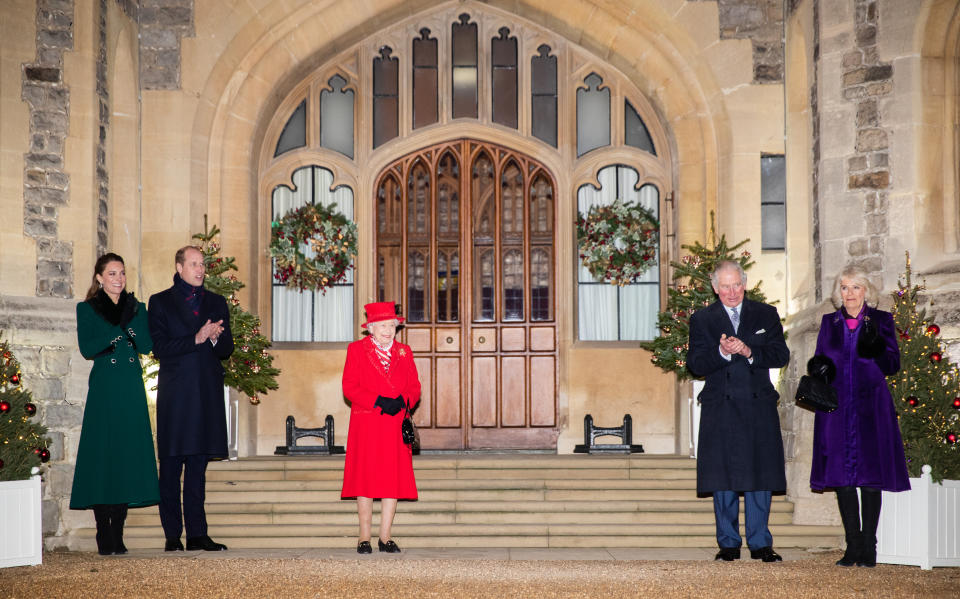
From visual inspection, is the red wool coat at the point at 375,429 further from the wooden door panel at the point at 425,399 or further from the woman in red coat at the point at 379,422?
the wooden door panel at the point at 425,399

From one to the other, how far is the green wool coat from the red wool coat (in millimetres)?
1235

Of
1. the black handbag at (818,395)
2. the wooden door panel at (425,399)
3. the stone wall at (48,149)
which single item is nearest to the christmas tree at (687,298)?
the wooden door panel at (425,399)

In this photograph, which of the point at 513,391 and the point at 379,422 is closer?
the point at 379,422

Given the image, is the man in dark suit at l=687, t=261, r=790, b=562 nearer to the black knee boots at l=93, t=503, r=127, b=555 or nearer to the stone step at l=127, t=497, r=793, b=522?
the stone step at l=127, t=497, r=793, b=522

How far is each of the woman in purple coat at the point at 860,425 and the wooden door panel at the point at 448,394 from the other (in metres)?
4.95

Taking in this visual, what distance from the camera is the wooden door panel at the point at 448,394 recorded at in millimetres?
10609

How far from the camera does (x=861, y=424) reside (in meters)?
6.00

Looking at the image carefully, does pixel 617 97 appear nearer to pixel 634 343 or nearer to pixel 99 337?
pixel 634 343

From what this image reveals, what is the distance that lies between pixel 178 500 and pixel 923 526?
4.28 metres

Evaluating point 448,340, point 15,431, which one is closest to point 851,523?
point 15,431

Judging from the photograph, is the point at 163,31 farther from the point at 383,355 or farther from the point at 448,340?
the point at 383,355

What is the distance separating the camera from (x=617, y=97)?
1071cm

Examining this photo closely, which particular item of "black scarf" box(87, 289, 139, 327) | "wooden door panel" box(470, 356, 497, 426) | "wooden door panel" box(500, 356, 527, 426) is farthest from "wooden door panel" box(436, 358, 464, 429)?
"black scarf" box(87, 289, 139, 327)

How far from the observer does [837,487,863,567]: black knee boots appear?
595cm
